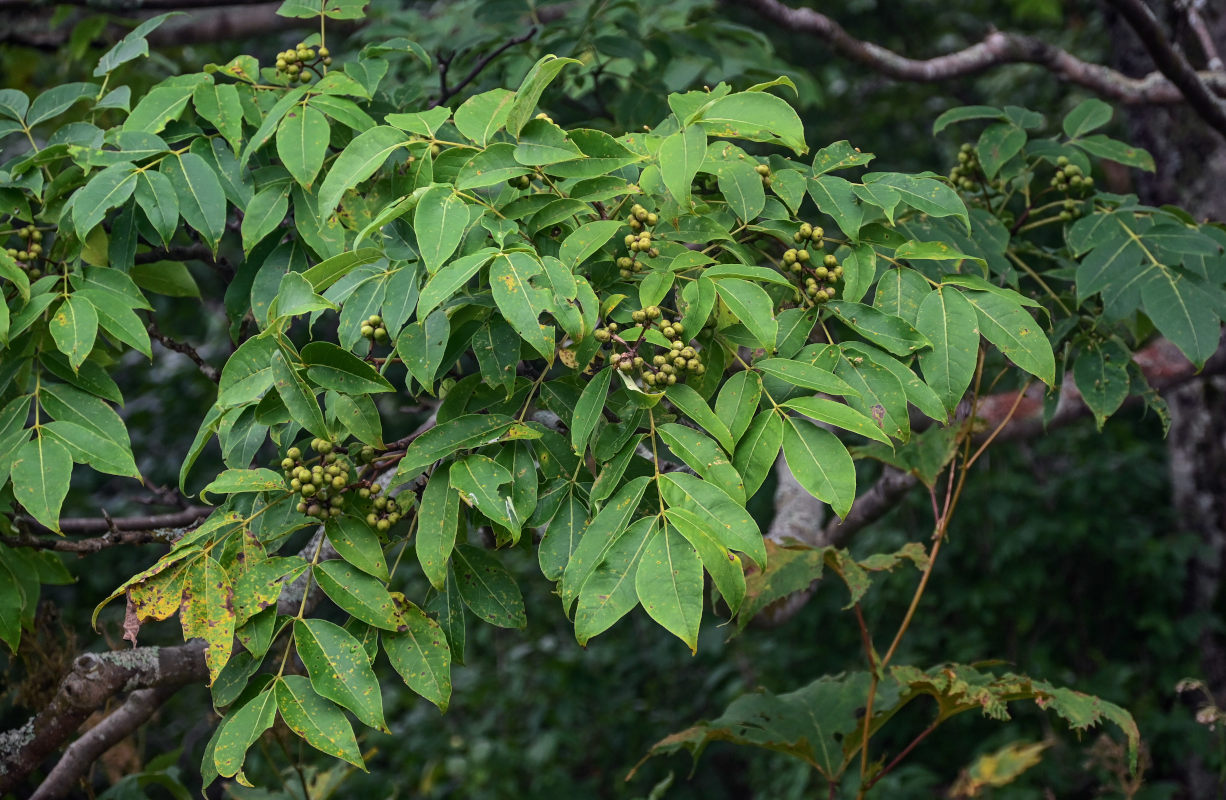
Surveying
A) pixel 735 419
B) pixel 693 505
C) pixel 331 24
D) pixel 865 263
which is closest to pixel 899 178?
pixel 865 263

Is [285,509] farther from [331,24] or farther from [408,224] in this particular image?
[331,24]

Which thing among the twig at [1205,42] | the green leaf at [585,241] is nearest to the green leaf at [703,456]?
the green leaf at [585,241]

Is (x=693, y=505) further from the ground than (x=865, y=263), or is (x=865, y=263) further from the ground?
(x=865, y=263)

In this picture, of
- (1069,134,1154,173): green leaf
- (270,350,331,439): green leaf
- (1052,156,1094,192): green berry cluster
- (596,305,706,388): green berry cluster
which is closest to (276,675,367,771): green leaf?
(270,350,331,439): green leaf

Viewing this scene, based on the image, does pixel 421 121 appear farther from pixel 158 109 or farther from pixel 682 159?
pixel 158 109

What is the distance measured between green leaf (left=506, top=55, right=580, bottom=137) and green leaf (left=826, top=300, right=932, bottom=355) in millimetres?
489

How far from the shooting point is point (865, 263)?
1488mm

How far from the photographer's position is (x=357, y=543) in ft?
4.41

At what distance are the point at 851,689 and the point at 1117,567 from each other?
3404mm

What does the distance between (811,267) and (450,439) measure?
58 centimetres

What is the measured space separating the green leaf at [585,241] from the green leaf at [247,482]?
Answer: 458 millimetres

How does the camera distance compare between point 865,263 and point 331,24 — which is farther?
point 331,24

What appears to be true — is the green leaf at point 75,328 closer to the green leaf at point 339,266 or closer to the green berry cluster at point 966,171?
the green leaf at point 339,266

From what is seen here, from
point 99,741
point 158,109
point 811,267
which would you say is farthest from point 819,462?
point 99,741
